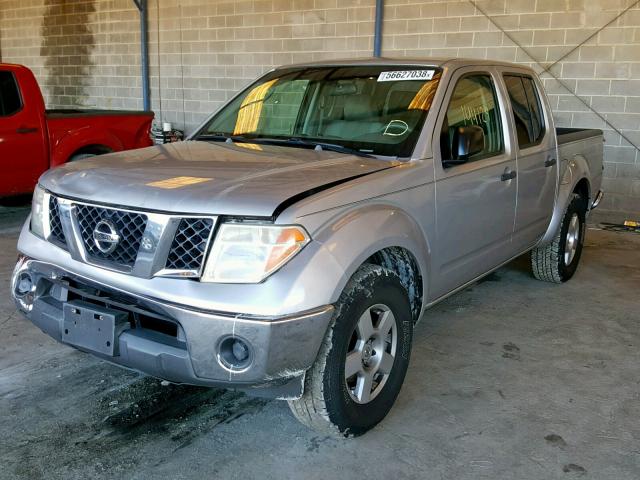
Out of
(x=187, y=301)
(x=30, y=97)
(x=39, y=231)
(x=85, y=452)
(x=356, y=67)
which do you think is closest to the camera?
(x=187, y=301)

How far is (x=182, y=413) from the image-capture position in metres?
3.12

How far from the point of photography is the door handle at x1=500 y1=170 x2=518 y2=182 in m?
3.98

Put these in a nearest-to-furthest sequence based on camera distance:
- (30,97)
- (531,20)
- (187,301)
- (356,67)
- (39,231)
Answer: (187,301)
(39,231)
(356,67)
(30,97)
(531,20)

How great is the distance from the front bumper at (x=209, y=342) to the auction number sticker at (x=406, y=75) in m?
1.77

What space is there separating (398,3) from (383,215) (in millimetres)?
7235

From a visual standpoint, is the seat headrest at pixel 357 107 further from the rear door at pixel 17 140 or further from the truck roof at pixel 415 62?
the rear door at pixel 17 140

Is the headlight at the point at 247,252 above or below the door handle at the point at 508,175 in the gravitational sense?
below

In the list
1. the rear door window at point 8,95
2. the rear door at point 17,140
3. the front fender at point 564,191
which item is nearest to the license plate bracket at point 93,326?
the front fender at point 564,191

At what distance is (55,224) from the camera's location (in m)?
2.92

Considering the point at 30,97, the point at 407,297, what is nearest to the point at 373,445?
the point at 407,297

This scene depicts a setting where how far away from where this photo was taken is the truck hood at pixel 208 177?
8.10ft

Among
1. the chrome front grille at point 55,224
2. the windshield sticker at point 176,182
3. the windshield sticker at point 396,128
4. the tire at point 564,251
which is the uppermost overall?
the windshield sticker at point 396,128

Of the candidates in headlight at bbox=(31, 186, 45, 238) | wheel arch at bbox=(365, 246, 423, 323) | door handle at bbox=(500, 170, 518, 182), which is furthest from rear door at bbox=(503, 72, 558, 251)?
headlight at bbox=(31, 186, 45, 238)

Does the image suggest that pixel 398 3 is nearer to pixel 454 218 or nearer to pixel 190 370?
pixel 454 218
